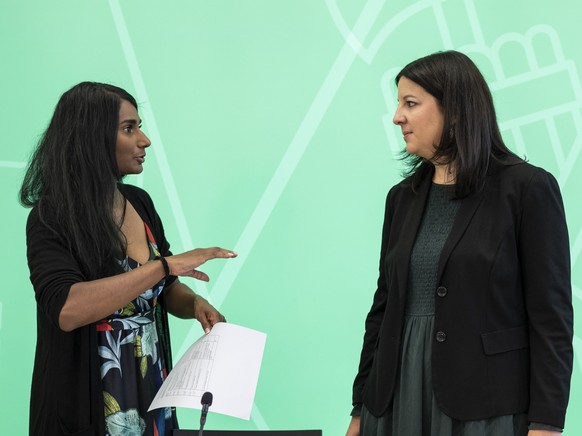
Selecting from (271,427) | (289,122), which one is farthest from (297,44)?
(271,427)

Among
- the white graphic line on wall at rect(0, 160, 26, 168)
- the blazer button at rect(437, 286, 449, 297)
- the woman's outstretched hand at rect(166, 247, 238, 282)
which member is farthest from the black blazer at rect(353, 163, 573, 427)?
the white graphic line on wall at rect(0, 160, 26, 168)

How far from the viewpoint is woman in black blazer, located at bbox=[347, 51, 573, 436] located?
5.57ft

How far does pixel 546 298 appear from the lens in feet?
5.54

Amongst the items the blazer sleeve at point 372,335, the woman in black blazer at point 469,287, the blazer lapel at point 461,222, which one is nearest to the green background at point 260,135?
the blazer sleeve at point 372,335

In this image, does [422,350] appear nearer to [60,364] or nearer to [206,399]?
[206,399]

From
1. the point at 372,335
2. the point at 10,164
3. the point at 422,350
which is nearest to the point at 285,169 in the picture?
the point at 10,164

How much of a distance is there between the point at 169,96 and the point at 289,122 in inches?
17.9

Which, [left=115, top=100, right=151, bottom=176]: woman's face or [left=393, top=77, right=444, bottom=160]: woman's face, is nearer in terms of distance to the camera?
[left=393, top=77, right=444, bottom=160]: woman's face

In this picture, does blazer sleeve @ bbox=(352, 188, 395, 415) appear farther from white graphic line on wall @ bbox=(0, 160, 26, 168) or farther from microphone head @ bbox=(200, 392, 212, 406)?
white graphic line on wall @ bbox=(0, 160, 26, 168)

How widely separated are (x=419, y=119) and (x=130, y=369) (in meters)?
0.89

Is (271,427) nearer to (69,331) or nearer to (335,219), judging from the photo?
(335,219)

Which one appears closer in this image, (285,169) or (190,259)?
(190,259)

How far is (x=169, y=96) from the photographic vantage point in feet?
10.0

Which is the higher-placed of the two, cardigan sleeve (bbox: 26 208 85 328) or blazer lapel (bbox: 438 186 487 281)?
cardigan sleeve (bbox: 26 208 85 328)
